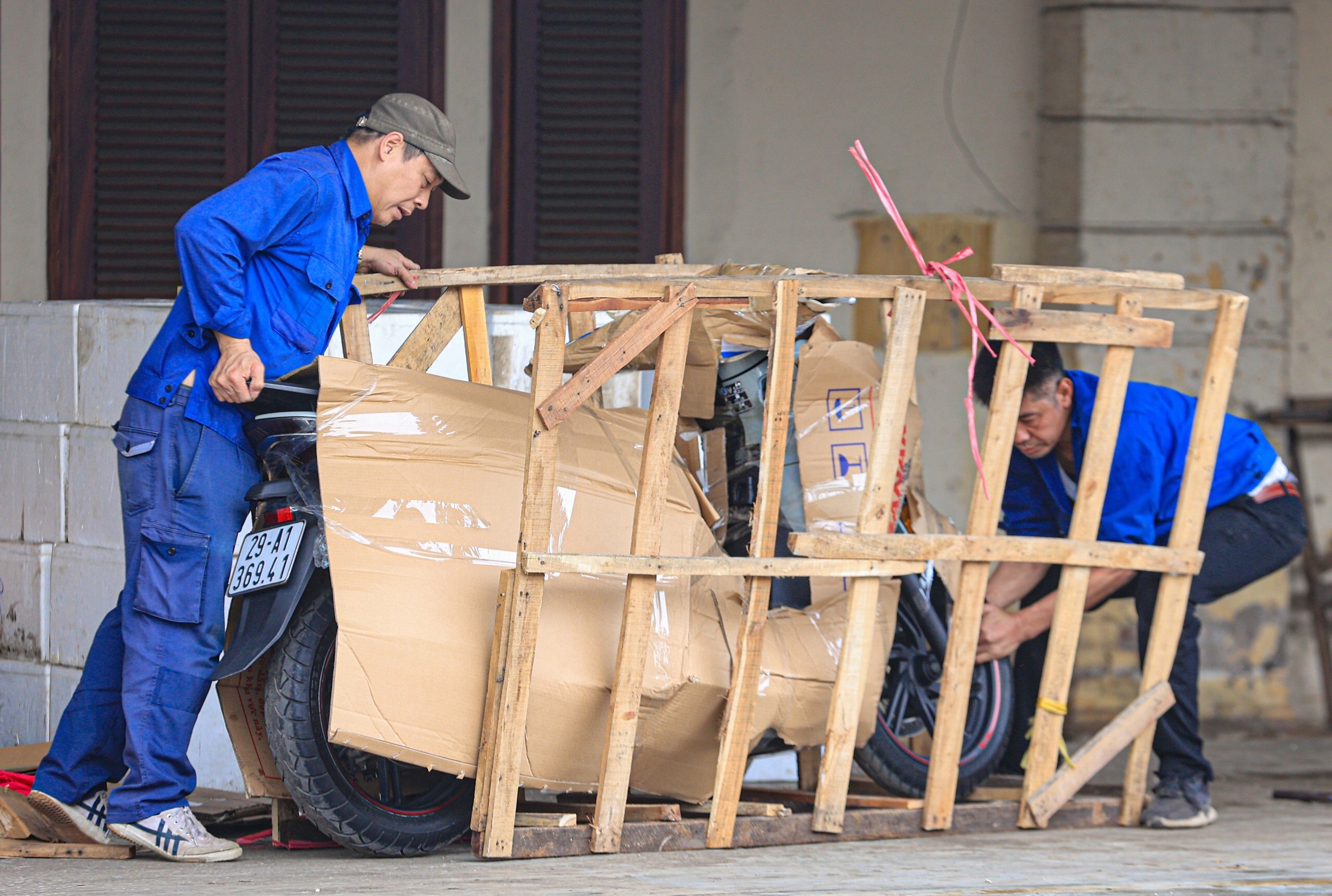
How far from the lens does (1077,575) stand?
3602 mm

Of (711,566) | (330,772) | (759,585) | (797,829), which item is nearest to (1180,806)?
(797,829)

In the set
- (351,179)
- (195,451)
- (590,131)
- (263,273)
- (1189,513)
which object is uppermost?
(590,131)

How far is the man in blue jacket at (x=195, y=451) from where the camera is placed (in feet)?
A: 10.2

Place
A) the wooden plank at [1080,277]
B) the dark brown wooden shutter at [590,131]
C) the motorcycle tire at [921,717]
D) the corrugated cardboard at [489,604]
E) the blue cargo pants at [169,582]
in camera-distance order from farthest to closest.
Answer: the dark brown wooden shutter at [590,131] → the motorcycle tire at [921,717] → the wooden plank at [1080,277] → the blue cargo pants at [169,582] → the corrugated cardboard at [489,604]

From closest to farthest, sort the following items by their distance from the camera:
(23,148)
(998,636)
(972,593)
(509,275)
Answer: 1. (972,593)
2. (509,275)
3. (998,636)
4. (23,148)

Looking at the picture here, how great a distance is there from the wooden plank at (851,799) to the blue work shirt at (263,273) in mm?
1544

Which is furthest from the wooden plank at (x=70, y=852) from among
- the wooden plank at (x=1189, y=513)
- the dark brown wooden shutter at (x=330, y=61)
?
the dark brown wooden shutter at (x=330, y=61)

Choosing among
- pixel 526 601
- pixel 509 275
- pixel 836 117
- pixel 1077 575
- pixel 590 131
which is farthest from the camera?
pixel 836 117

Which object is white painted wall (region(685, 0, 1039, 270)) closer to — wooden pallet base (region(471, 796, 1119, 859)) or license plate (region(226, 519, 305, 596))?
wooden pallet base (region(471, 796, 1119, 859))

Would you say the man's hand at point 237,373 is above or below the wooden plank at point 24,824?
above

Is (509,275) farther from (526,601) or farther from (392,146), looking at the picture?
(526,601)

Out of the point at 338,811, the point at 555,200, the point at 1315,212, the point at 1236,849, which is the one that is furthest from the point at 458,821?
the point at 1315,212

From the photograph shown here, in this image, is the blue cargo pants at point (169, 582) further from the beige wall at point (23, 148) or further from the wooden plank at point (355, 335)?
the beige wall at point (23, 148)

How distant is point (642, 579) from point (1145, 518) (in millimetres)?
1431
